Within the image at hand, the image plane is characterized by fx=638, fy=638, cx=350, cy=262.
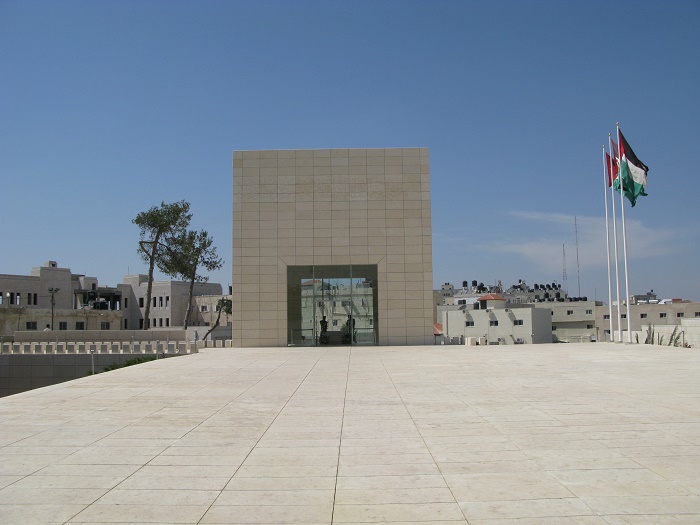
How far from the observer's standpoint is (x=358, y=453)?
8047mm

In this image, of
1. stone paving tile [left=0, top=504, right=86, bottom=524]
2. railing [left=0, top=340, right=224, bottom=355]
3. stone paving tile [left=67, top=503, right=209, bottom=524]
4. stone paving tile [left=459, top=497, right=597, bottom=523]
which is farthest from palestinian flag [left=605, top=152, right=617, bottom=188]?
stone paving tile [left=0, top=504, right=86, bottom=524]

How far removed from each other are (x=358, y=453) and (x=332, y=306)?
27.1 m

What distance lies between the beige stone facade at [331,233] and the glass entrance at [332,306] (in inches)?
4.6

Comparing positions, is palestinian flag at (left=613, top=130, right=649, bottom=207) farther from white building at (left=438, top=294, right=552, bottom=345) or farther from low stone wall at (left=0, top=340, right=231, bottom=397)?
white building at (left=438, top=294, right=552, bottom=345)

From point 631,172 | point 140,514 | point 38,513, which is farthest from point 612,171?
point 38,513

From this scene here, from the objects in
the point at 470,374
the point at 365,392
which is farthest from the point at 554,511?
the point at 470,374

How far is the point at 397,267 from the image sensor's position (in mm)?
35062

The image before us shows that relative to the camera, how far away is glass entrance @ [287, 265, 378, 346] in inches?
1385

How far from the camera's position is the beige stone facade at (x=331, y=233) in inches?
1379

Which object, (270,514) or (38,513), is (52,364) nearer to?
(38,513)

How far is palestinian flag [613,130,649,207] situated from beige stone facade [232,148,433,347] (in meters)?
10.0

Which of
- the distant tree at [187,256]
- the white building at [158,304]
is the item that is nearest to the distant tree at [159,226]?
the distant tree at [187,256]

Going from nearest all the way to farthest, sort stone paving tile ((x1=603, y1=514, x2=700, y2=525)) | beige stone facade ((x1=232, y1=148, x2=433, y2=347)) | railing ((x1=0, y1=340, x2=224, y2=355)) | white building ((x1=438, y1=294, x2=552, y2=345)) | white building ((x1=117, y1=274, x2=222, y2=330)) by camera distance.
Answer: stone paving tile ((x1=603, y1=514, x2=700, y2=525))
railing ((x1=0, y1=340, x2=224, y2=355))
beige stone facade ((x1=232, y1=148, x2=433, y2=347))
white building ((x1=438, y1=294, x2=552, y2=345))
white building ((x1=117, y1=274, x2=222, y2=330))

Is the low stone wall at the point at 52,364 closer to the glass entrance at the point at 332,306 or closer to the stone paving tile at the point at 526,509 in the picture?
the glass entrance at the point at 332,306
